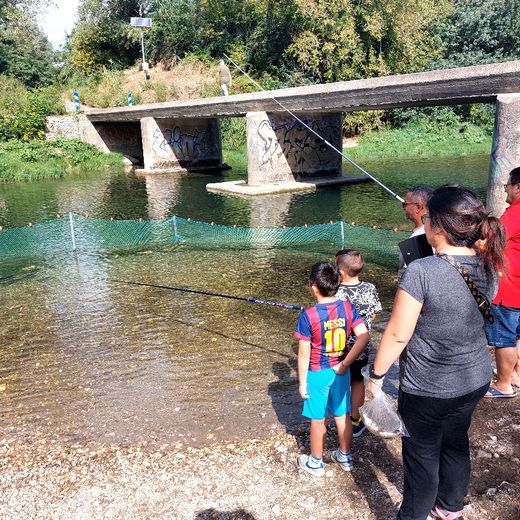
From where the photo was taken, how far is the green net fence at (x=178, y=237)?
11.0m

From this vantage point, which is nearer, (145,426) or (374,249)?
(145,426)

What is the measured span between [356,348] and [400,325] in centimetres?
95

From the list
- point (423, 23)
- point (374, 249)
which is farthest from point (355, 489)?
point (423, 23)

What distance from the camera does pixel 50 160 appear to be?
32.5 metres

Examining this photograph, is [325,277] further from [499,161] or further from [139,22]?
[139,22]

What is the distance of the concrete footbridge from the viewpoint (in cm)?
1170

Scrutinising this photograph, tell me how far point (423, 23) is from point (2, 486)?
43.8m

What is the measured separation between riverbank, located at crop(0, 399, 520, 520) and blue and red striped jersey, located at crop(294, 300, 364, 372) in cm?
89

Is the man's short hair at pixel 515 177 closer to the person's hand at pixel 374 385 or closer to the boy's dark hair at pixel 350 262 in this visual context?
the boy's dark hair at pixel 350 262

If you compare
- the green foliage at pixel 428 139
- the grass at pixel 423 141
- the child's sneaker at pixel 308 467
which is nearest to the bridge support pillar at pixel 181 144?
the grass at pixel 423 141

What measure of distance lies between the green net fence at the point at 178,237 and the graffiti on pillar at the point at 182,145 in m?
18.2

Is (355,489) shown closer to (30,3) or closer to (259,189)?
(259,189)

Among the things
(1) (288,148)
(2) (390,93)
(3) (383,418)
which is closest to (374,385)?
(3) (383,418)

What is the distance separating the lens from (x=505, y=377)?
15.4 ft
